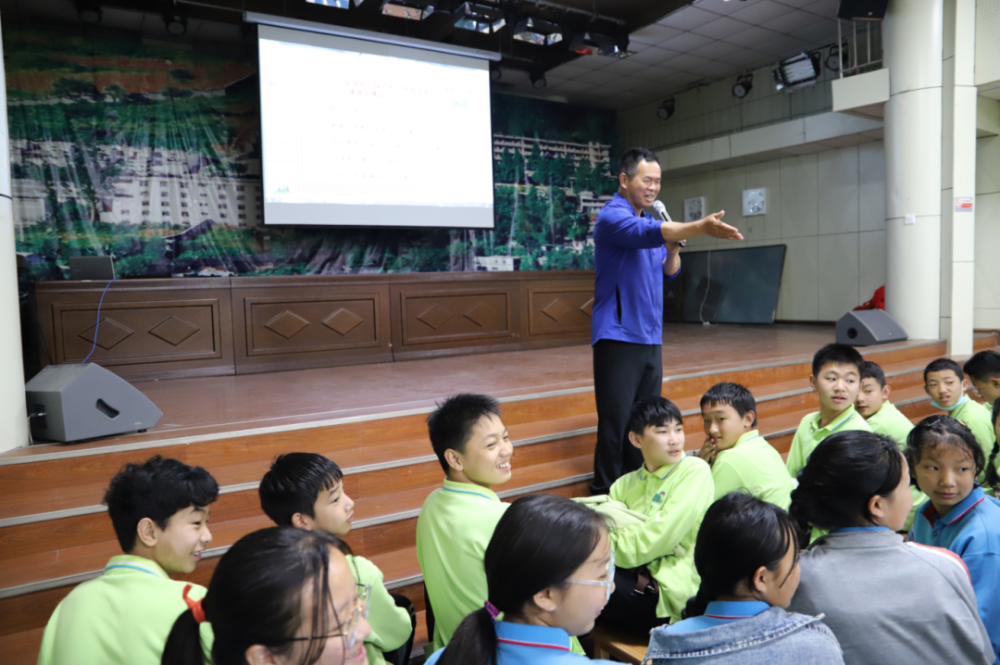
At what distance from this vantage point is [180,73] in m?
5.97

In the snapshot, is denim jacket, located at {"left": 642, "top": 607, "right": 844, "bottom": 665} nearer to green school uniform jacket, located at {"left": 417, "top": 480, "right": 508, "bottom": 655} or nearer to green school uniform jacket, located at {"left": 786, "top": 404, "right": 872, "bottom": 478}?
green school uniform jacket, located at {"left": 417, "top": 480, "right": 508, "bottom": 655}

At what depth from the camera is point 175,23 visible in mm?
5723

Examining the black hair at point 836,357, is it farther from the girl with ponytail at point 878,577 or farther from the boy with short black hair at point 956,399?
the girl with ponytail at point 878,577

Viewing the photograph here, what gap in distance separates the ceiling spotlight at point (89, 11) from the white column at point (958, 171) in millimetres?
6943

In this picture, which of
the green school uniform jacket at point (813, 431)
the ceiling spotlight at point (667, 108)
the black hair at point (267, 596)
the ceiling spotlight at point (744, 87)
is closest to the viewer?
the black hair at point (267, 596)

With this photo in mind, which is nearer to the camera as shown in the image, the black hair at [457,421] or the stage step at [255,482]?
the black hair at [457,421]

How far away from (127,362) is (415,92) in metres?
3.41

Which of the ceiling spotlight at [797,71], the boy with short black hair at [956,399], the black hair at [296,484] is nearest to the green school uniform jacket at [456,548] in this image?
the black hair at [296,484]

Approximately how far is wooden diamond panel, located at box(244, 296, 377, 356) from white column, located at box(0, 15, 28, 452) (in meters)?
2.53

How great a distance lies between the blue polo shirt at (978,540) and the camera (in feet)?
4.65

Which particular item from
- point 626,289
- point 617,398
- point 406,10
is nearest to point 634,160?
point 626,289

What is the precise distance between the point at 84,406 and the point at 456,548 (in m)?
2.02

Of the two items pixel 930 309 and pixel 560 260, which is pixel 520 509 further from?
pixel 560 260

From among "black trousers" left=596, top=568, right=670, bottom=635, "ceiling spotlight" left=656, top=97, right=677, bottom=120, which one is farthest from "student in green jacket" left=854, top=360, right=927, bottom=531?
"ceiling spotlight" left=656, top=97, right=677, bottom=120
